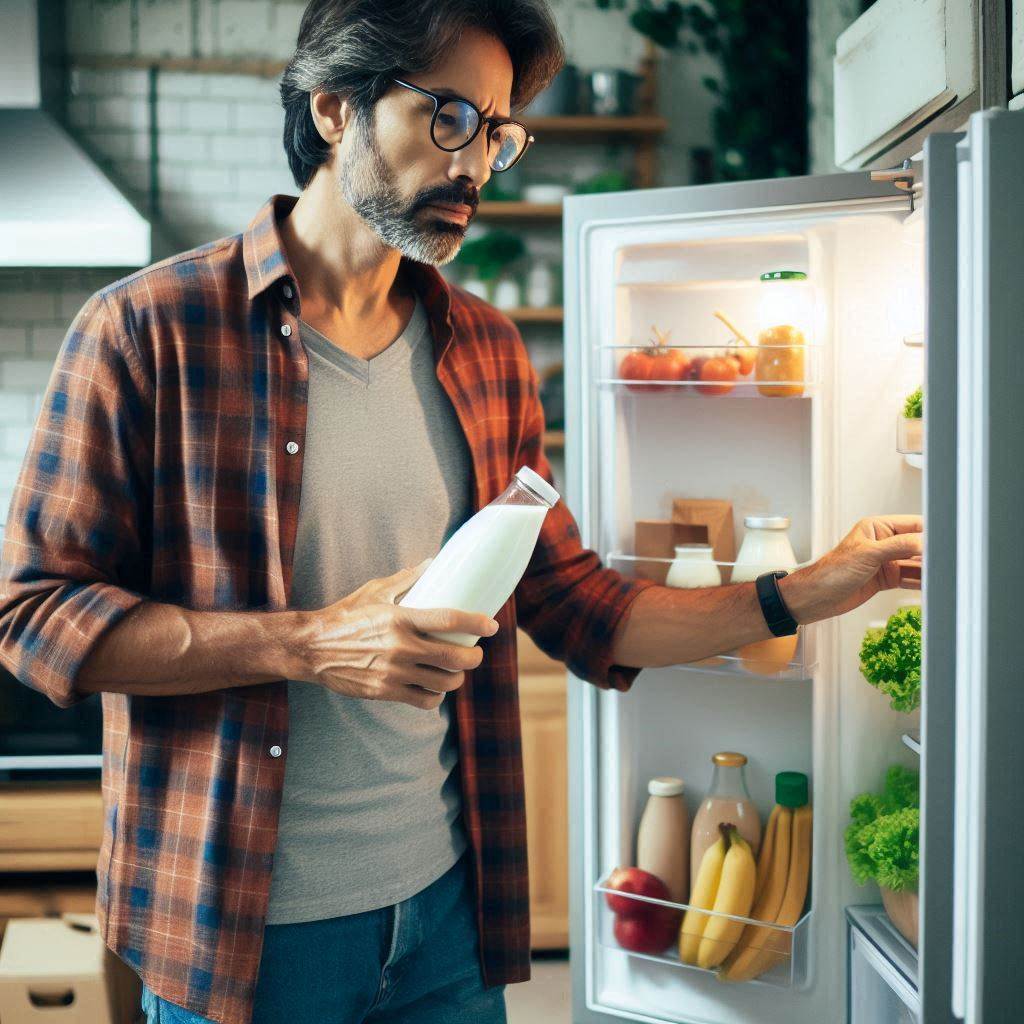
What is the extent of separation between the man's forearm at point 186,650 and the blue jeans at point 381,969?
10.4 inches

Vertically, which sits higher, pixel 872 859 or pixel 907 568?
pixel 907 568

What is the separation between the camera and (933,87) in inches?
52.0

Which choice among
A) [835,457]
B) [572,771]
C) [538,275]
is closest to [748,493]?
[835,457]

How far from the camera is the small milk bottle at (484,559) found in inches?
37.0

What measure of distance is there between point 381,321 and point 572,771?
0.78 meters

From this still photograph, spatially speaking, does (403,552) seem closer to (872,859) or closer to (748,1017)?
(872,859)

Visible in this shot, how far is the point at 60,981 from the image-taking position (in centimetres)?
215

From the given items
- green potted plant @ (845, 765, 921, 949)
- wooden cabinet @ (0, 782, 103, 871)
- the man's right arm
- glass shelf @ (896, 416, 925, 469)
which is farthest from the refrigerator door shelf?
wooden cabinet @ (0, 782, 103, 871)

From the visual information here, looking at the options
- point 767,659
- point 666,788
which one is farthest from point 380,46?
point 666,788

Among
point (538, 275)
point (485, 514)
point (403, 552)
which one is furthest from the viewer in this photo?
point (538, 275)

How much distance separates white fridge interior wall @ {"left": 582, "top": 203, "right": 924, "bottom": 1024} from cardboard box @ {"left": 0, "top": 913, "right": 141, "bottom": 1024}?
113 cm

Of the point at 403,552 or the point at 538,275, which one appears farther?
the point at 538,275

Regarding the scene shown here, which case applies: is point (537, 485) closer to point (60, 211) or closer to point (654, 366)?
point (654, 366)

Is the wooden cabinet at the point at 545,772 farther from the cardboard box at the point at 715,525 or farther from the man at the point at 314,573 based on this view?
the man at the point at 314,573
